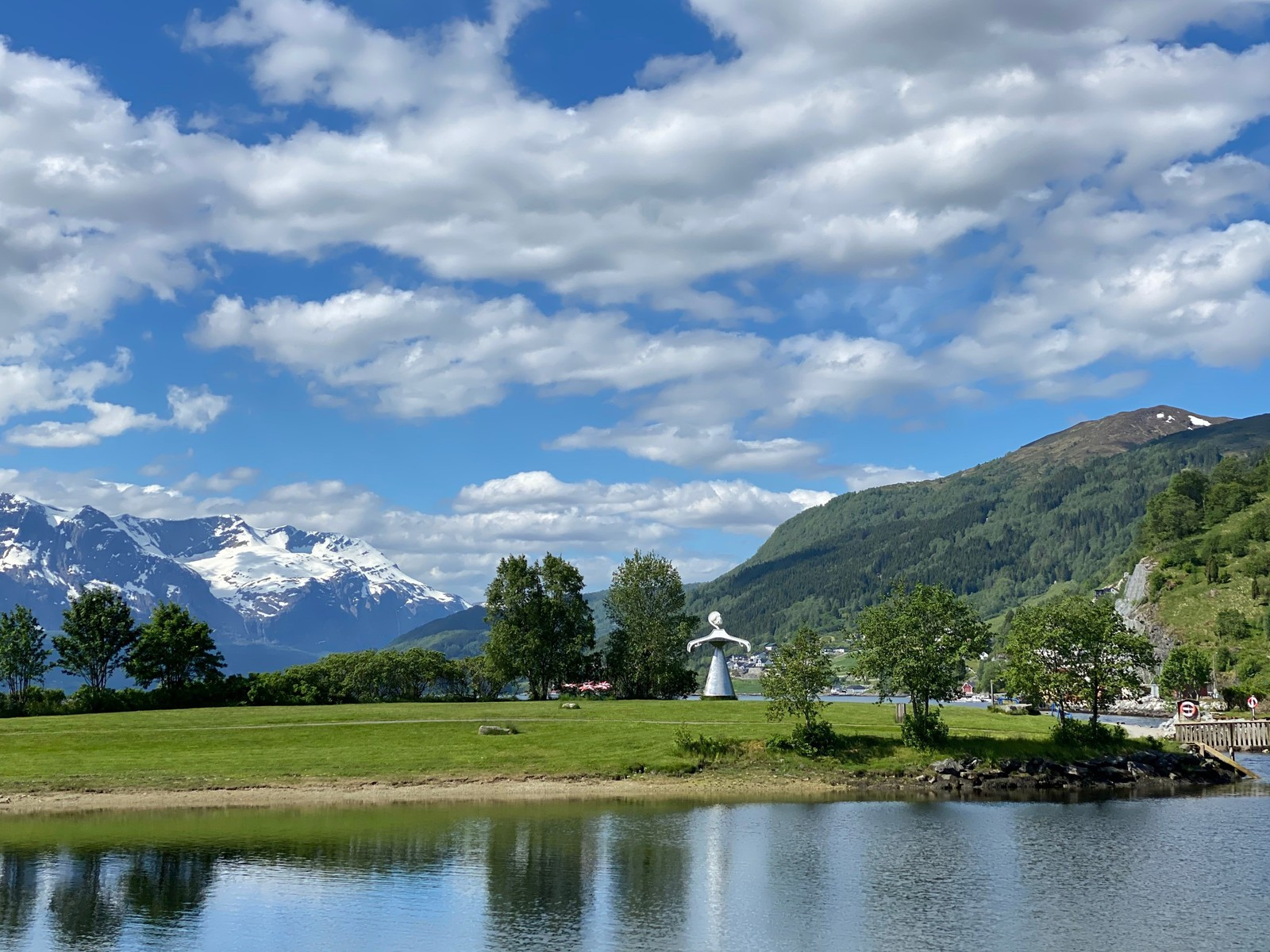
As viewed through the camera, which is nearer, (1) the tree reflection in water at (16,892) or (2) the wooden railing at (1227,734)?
(1) the tree reflection in water at (16,892)

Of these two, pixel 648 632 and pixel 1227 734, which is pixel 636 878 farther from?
pixel 1227 734

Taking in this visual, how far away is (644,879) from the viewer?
54.9m

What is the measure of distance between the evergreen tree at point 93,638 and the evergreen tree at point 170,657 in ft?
9.25

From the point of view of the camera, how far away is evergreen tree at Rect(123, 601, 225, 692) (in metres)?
132

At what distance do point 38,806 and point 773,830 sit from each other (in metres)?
53.3

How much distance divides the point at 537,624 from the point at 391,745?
48.4m

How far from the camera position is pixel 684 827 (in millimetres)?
68812

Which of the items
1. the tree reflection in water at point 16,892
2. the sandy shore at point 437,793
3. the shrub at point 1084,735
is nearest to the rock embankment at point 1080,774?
the shrub at point 1084,735

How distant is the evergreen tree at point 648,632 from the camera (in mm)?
145500

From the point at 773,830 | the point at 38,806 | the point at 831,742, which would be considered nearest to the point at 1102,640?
the point at 831,742

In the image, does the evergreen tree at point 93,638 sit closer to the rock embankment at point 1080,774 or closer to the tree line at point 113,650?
the tree line at point 113,650

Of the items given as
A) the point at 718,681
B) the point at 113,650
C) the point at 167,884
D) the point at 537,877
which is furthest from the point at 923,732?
the point at 113,650

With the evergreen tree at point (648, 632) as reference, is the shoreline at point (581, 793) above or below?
below

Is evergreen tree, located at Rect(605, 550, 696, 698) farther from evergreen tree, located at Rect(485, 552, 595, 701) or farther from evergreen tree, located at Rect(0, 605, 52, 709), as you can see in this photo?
evergreen tree, located at Rect(0, 605, 52, 709)
